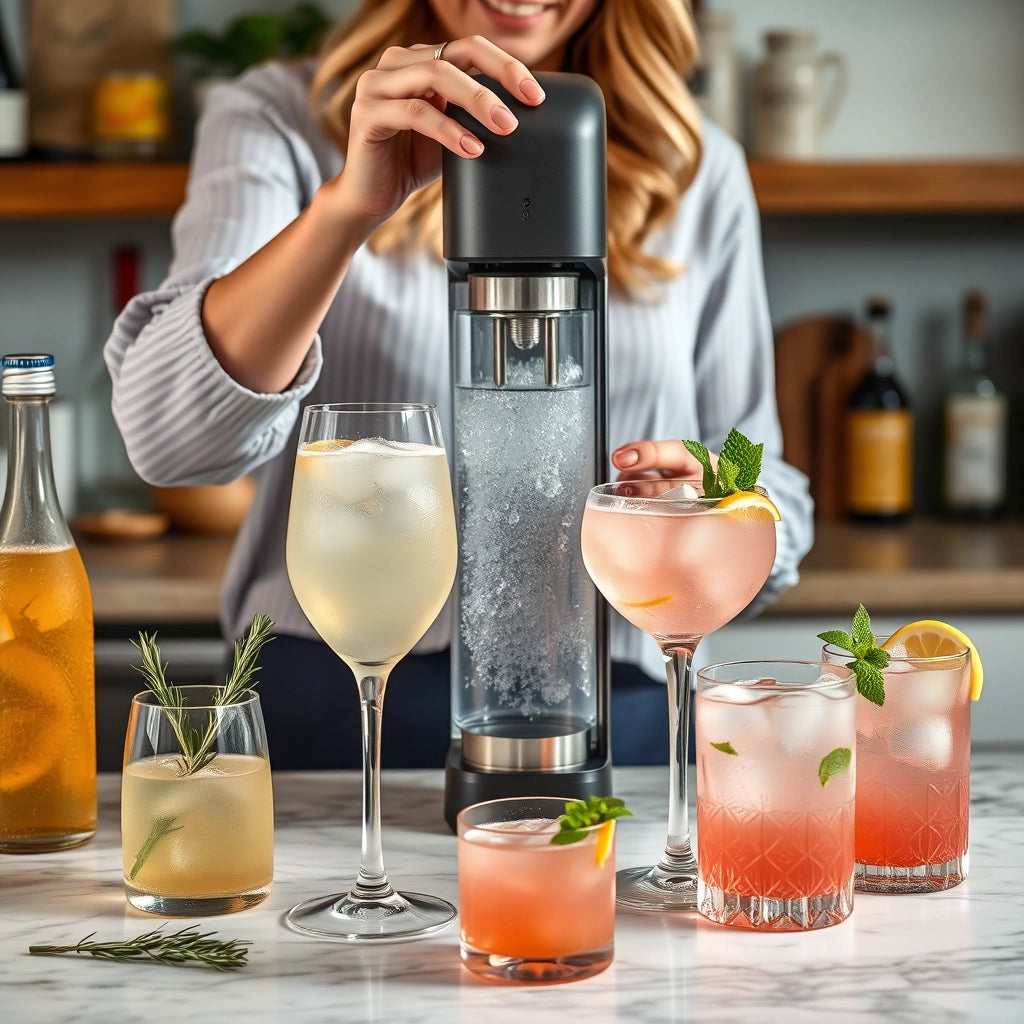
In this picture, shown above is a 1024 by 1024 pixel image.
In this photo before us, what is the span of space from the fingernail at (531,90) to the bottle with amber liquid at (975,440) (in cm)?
204

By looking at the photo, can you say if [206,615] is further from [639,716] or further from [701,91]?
[701,91]

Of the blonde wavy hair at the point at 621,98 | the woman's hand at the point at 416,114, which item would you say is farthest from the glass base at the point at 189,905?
the blonde wavy hair at the point at 621,98

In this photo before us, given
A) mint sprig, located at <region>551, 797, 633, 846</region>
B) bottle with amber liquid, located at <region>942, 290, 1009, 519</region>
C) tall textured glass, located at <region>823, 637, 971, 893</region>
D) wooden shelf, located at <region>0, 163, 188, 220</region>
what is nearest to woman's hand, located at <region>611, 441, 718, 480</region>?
tall textured glass, located at <region>823, 637, 971, 893</region>

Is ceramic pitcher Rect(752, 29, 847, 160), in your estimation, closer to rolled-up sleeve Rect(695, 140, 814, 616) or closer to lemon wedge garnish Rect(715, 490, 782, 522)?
rolled-up sleeve Rect(695, 140, 814, 616)

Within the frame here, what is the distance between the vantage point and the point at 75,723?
3.21 feet

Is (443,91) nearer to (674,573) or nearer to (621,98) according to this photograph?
(674,573)

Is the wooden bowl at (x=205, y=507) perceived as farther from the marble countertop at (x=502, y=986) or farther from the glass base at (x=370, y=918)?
the glass base at (x=370, y=918)

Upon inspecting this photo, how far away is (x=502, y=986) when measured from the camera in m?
0.75

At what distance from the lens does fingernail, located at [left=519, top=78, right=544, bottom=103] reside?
0.95 metres

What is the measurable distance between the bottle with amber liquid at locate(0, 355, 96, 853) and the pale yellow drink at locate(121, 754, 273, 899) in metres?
0.14

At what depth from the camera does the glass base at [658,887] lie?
2.85ft

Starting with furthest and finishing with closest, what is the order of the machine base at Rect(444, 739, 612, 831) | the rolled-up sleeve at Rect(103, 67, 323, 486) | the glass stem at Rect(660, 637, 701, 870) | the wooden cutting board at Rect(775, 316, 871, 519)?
1. the wooden cutting board at Rect(775, 316, 871, 519)
2. the rolled-up sleeve at Rect(103, 67, 323, 486)
3. the machine base at Rect(444, 739, 612, 831)
4. the glass stem at Rect(660, 637, 701, 870)

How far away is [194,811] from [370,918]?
0.12 m

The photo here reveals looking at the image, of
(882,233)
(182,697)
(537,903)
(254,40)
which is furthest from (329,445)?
(882,233)
